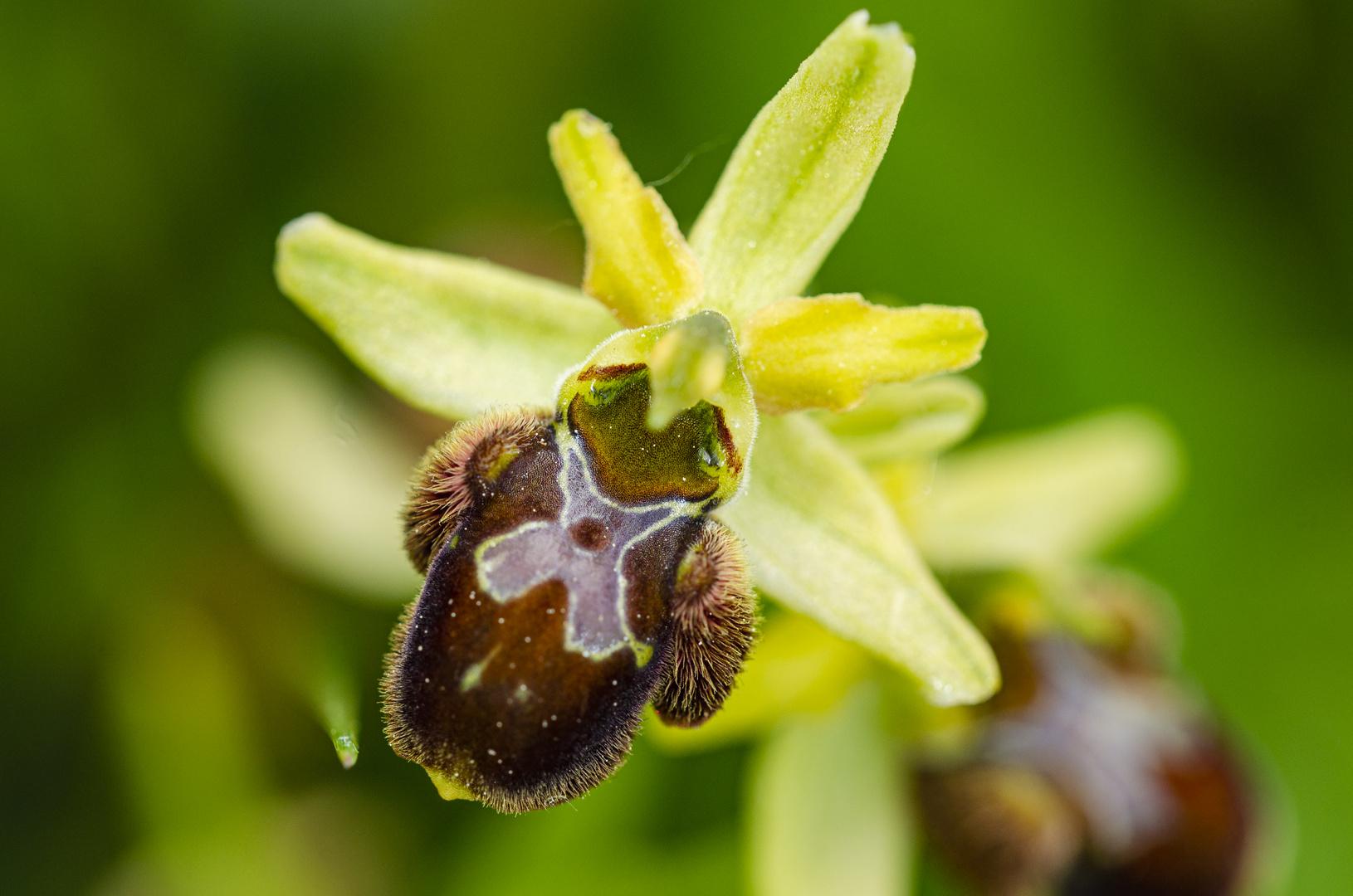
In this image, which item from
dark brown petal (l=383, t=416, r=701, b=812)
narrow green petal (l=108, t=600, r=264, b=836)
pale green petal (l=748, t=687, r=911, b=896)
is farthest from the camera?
narrow green petal (l=108, t=600, r=264, b=836)

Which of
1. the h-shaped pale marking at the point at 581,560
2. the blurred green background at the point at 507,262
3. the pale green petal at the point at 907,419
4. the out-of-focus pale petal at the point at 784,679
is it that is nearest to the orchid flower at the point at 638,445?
the h-shaped pale marking at the point at 581,560

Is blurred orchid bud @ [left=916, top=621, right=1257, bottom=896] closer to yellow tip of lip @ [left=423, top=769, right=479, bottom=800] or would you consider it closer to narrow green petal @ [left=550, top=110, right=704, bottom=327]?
narrow green petal @ [left=550, top=110, right=704, bottom=327]

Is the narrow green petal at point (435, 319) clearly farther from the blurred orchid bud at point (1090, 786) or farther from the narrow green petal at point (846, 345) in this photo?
the blurred orchid bud at point (1090, 786)

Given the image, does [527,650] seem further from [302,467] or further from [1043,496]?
[302,467]

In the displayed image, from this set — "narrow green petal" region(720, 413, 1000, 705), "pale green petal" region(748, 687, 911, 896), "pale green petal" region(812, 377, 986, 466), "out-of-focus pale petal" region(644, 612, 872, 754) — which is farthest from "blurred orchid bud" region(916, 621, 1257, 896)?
"narrow green petal" region(720, 413, 1000, 705)

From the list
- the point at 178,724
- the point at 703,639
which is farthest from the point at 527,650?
the point at 178,724

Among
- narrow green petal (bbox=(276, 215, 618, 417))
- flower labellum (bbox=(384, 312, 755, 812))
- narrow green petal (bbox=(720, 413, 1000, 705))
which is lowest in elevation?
narrow green petal (bbox=(720, 413, 1000, 705))

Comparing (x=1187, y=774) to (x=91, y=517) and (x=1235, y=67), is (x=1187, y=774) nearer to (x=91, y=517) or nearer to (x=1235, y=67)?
(x=1235, y=67)
